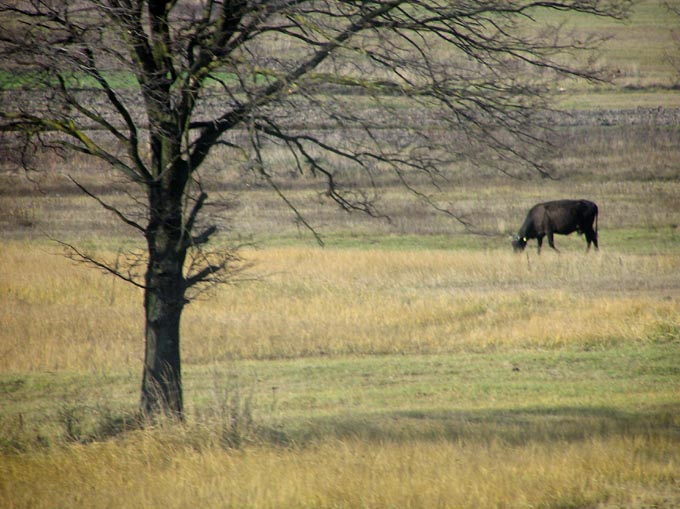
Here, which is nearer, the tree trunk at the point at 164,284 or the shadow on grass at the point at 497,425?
the tree trunk at the point at 164,284

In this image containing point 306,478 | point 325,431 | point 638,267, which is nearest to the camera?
point 306,478

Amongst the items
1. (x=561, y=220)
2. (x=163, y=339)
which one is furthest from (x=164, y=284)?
(x=561, y=220)

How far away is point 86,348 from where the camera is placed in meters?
14.7

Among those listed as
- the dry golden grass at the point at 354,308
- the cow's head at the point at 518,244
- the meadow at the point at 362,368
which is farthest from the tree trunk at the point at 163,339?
the cow's head at the point at 518,244

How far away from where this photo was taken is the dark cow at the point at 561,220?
29.1m

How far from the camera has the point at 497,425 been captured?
9305 mm

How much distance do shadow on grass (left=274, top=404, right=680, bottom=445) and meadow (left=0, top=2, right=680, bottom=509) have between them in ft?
0.16

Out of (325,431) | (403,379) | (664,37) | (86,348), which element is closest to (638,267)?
(403,379)

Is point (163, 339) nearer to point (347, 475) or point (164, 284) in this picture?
point (164, 284)

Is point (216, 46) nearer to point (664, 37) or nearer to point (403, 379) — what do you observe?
point (403, 379)

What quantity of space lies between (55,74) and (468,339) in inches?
414

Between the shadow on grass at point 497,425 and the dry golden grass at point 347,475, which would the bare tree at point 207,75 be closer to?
the dry golden grass at point 347,475

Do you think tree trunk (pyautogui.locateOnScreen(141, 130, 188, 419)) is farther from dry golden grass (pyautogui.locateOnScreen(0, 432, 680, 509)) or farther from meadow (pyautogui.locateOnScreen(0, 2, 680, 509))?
dry golden grass (pyautogui.locateOnScreen(0, 432, 680, 509))

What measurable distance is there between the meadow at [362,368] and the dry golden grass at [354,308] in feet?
0.21
